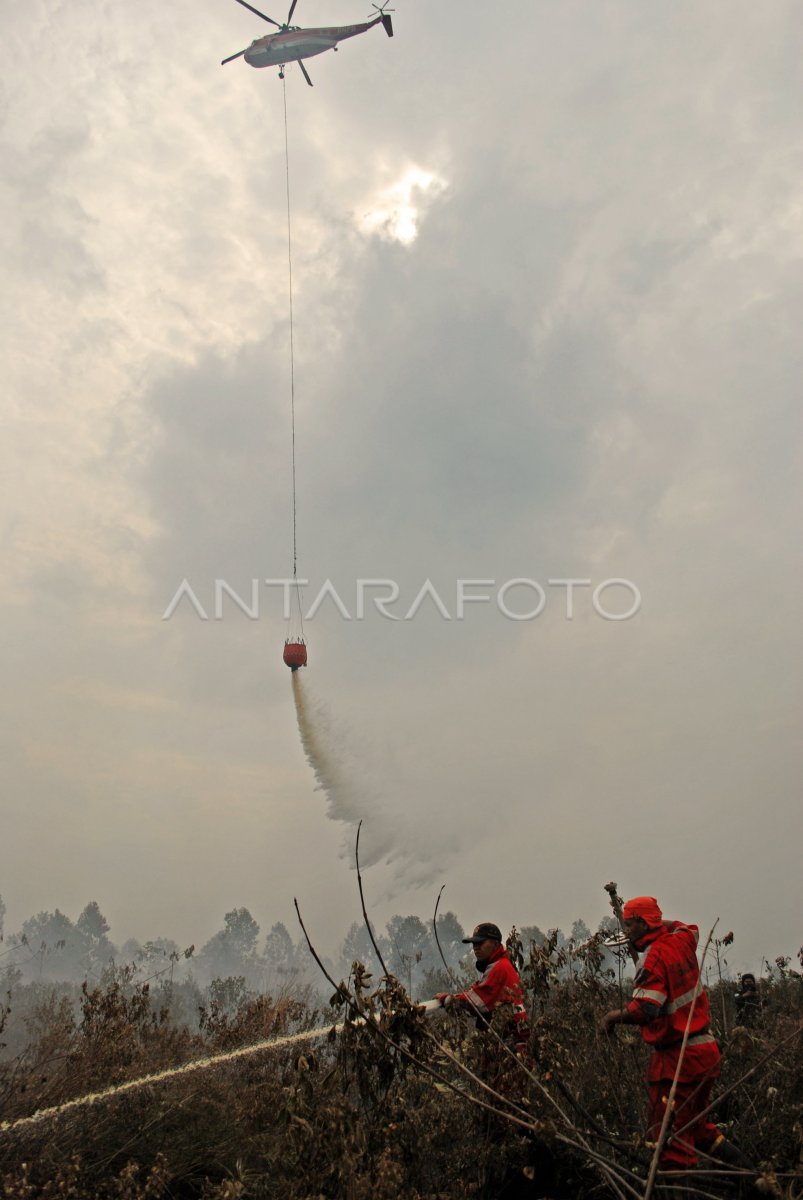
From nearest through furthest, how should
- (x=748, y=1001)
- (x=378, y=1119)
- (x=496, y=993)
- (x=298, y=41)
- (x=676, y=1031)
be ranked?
1. (x=378, y=1119)
2. (x=676, y=1031)
3. (x=496, y=993)
4. (x=748, y=1001)
5. (x=298, y=41)

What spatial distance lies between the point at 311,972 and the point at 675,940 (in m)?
207

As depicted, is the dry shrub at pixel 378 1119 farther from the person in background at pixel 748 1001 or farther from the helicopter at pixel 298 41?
the helicopter at pixel 298 41

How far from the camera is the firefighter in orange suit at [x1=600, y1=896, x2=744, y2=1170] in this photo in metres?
4.31

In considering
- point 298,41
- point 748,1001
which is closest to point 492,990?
point 748,1001

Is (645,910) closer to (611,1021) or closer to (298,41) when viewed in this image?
(611,1021)

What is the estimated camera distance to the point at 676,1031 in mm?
4508

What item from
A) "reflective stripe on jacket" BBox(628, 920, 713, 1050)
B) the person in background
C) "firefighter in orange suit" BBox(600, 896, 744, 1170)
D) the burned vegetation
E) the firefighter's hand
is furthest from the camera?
the person in background

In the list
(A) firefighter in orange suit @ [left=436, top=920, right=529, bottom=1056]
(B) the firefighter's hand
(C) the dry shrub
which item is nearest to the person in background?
(C) the dry shrub

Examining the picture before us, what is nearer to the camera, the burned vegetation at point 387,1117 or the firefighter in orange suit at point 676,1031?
the burned vegetation at point 387,1117

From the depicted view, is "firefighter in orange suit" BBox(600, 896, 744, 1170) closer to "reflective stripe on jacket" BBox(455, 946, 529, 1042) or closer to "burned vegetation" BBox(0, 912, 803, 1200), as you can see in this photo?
"burned vegetation" BBox(0, 912, 803, 1200)

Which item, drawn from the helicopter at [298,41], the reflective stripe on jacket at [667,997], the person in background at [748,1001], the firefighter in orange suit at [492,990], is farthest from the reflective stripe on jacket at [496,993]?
the helicopter at [298,41]

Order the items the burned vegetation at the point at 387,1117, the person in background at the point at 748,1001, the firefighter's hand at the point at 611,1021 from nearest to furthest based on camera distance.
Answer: the burned vegetation at the point at 387,1117 → the firefighter's hand at the point at 611,1021 → the person in background at the point at 748,1001

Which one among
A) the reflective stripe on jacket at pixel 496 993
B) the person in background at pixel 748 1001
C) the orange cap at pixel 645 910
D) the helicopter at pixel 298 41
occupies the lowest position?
the person in background at pixel 748 1001

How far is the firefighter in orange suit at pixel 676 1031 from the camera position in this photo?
4.31 m
